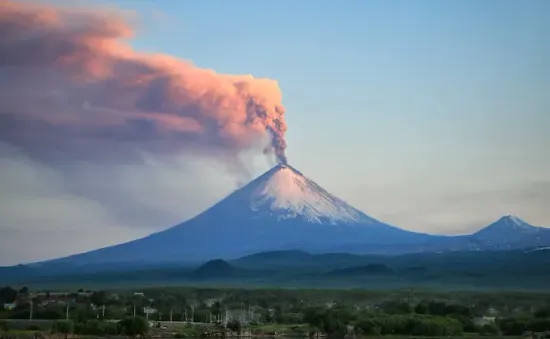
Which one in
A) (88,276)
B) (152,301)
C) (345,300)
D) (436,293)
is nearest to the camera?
(152,301)

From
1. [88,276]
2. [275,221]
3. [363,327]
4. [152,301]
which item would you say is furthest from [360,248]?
[363,327]

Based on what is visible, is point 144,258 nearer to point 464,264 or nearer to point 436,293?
point 464,264

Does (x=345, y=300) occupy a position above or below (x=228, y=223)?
below

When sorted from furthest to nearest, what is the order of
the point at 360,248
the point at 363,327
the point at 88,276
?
the point at 360,248, the point at 88,276, the point at 363,327

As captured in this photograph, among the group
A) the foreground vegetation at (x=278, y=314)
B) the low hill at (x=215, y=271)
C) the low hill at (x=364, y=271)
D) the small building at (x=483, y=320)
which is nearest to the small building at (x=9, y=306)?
the foreground vegetation at (x=278, y=314)

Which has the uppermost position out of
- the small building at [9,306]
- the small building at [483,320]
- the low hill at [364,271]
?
the low hill at [364,271]

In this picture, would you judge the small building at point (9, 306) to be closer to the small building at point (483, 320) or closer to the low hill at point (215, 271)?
the small building at point (483, 320)

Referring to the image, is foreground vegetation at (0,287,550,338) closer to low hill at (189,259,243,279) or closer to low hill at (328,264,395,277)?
low hill at (328,264,395,277)

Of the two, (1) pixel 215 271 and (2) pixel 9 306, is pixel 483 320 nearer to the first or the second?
(2) pixel 9 306
